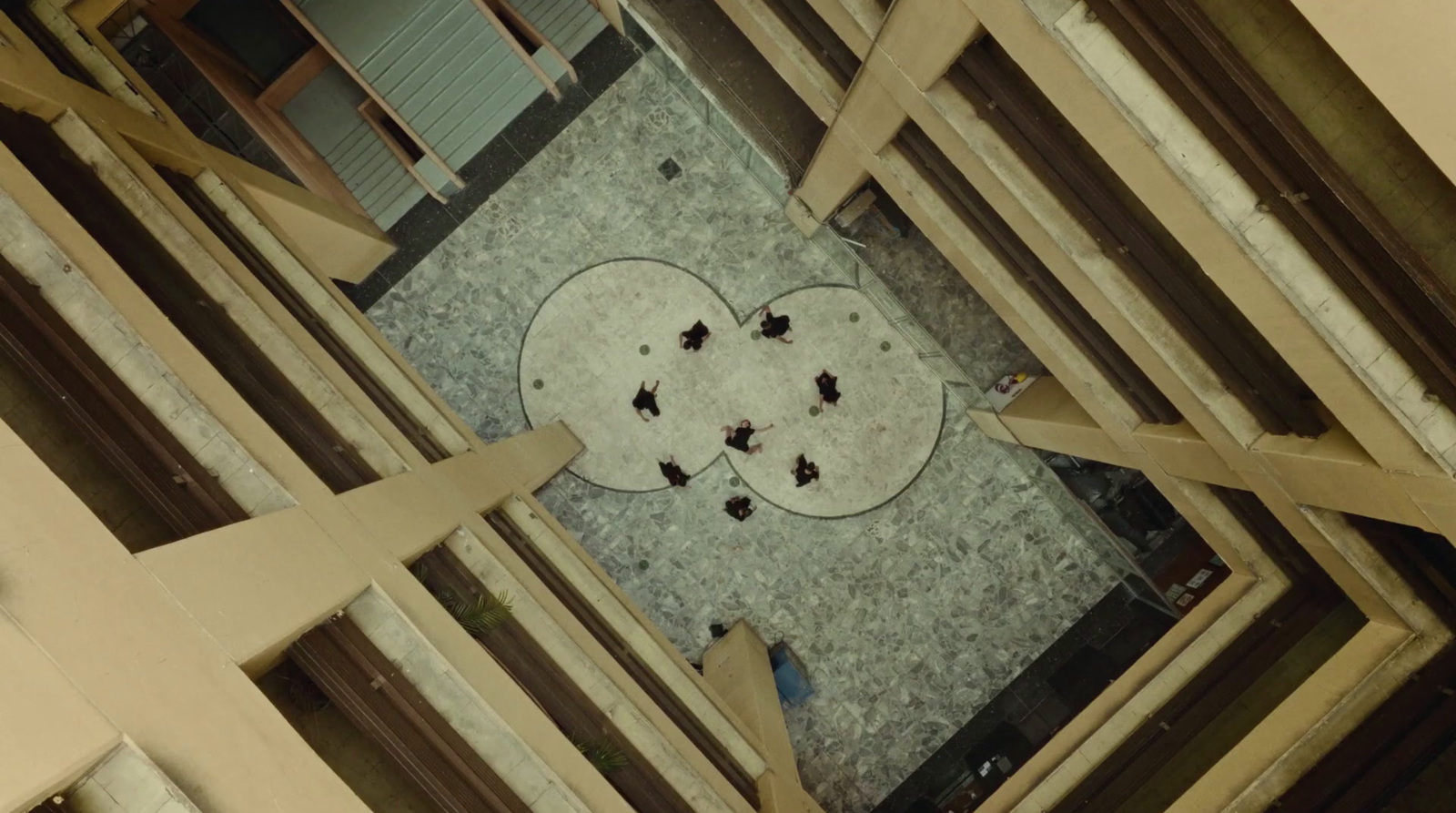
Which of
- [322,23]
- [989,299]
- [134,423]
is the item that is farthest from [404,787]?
[322,23]

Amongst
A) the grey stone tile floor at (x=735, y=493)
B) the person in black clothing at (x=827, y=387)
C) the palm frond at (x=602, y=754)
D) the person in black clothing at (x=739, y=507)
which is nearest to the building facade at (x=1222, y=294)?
the grey stone tile floor at (x=735, y=493)

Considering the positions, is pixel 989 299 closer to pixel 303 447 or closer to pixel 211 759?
pixel 303 447

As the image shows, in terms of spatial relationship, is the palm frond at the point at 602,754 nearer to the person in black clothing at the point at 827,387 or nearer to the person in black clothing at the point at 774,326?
the person in black clothing at the point at 827,387

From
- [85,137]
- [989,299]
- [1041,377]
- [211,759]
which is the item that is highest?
[85,137]

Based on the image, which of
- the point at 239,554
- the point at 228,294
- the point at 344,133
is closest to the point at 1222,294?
the point at 239,554

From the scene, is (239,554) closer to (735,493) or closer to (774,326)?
(735,493)

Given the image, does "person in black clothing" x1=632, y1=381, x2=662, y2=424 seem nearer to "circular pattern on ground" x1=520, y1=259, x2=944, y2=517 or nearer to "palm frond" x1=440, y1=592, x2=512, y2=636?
"circular pattern on ground" x1=520, y1=259, x2=944, y2=517
